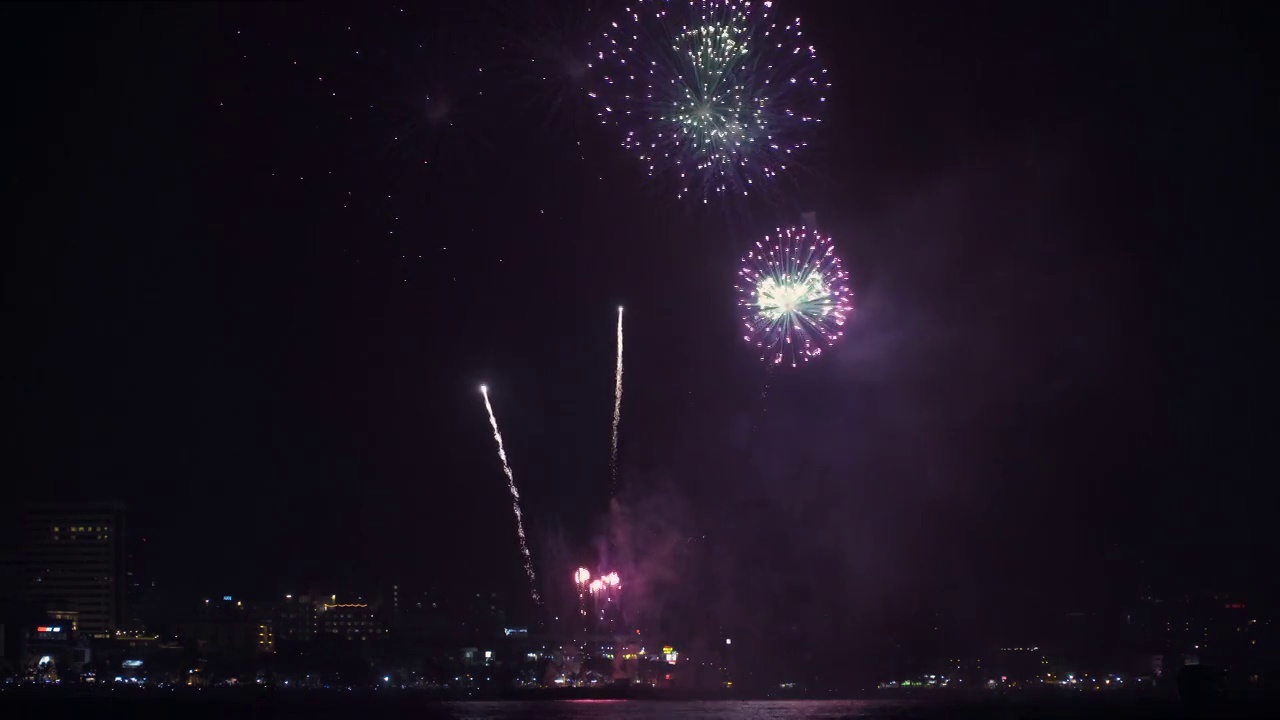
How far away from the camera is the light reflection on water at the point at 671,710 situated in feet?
240

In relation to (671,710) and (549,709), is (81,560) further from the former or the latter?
(671,710)

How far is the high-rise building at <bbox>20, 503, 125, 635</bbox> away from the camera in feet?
634

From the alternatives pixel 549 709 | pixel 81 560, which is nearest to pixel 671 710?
pixel 549 709

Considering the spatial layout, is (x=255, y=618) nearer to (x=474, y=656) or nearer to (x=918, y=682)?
(x=474, y=656)

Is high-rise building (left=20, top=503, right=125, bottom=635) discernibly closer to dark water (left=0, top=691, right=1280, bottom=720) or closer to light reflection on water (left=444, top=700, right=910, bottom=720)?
dark water (left=0, top=691, right=1280, bottom=720)

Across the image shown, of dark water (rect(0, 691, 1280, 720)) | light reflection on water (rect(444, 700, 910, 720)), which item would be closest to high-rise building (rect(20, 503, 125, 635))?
dark water (rect(0, 691, 1280, 720))

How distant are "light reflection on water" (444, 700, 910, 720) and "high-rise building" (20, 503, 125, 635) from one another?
392 feet

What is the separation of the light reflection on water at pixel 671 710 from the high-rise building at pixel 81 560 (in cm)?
11959

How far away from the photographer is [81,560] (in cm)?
19538

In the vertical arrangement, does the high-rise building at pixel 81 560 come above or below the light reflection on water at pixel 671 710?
above

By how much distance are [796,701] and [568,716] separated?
3264 centimetres

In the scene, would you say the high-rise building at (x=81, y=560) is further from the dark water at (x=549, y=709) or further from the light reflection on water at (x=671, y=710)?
the light reflection on water at (x=671, y=710)

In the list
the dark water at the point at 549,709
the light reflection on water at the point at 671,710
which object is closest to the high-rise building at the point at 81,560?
the dark water at the point at 549,709

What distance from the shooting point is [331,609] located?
18738cm
